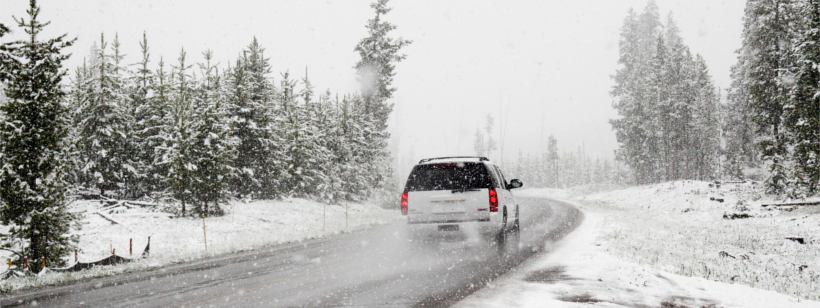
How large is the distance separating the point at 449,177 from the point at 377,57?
93.3 feet

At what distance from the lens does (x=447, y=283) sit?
22.8 feet

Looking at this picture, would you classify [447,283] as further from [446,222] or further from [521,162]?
[521,162]

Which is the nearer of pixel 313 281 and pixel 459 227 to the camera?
pixel 313 281

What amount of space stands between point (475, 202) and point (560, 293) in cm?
404

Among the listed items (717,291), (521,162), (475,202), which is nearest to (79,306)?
(475,202)

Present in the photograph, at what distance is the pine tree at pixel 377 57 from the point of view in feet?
123

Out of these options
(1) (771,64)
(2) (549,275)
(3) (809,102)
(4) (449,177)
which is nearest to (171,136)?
(4) (449,177)

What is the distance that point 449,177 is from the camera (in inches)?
413

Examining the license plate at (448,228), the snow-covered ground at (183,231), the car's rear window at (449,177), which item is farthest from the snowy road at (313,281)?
the snow-covered ground at (183,231)

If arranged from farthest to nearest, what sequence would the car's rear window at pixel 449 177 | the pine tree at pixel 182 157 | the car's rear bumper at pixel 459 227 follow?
the pine tree at pixel 182 157
the car's rear window at pixel 449 177
the car's rear bumper at pixel 459 227

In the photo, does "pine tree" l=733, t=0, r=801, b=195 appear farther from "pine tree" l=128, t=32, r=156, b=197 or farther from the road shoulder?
"pine tree" l=128, t=32, r=156, b=197

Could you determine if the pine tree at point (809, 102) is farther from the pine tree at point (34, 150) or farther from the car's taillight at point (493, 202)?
the pine tree at point (34, 150)

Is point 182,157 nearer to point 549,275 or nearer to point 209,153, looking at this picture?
point 209,153

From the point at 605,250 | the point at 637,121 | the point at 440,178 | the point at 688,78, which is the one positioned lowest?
the point at 605,250
